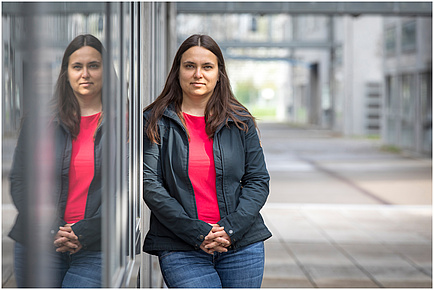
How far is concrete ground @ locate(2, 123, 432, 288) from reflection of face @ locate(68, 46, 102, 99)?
1.45 feet

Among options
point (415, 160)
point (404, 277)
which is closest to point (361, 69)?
point (415, 160)

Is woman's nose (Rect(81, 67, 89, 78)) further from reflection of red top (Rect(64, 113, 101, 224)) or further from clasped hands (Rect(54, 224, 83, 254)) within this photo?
clasped hands (Rect(54, 224, 83, 254))

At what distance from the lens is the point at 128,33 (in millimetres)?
2232

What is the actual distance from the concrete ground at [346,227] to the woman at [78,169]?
0.30 metres

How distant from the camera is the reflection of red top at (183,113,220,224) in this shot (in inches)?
96.5

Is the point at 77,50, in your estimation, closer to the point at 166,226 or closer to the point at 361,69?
the point at 166,226

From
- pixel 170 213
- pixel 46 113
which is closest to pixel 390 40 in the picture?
pixel 170 213

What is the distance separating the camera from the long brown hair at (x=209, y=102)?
2486 mm

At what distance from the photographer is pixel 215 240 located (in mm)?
2422

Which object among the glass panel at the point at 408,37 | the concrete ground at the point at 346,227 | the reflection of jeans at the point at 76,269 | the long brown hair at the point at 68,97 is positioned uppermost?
the glass panel at the point at 408,37

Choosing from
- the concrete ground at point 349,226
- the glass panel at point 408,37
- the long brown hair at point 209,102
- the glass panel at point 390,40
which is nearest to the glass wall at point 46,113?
the long brown hair at point 209,102

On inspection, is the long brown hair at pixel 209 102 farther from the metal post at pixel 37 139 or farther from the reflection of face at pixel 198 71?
the metal post at pixel 37 139

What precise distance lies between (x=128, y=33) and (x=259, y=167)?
0.75 meters

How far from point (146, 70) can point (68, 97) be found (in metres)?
1.96
